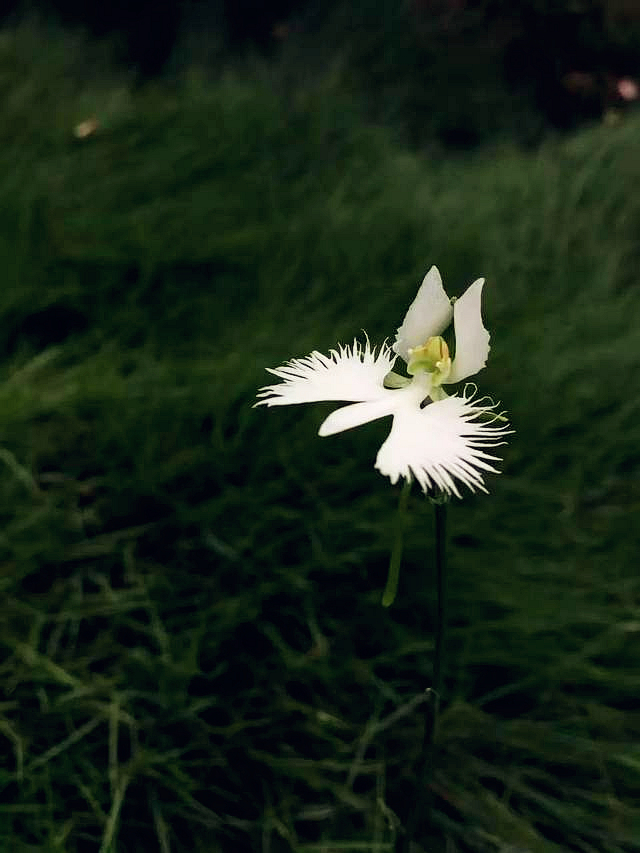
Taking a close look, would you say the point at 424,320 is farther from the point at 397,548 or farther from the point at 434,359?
the point at 397,548

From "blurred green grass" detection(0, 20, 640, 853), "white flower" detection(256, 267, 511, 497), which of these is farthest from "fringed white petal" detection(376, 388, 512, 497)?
"blurred green grass" detection(0, 20, 640, 853)

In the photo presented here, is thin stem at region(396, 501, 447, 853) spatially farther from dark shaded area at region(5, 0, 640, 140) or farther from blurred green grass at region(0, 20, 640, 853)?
dark shaded area at region(5, 0, 640, 140)

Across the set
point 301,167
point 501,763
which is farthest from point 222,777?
point 301,167

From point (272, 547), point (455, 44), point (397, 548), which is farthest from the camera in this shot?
point (455, 44)

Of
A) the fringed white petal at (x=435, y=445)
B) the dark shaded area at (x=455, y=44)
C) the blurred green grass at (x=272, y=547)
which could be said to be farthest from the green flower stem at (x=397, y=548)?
the dark shaded area at (x=455, y=44)

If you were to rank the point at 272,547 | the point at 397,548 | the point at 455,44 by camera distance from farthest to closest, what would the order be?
the point at 455,44 → the point at 272,547 → the point at 397,548

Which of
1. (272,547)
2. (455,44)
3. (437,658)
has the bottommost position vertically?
(437,658)

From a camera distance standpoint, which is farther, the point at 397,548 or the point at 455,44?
the point at 455,44

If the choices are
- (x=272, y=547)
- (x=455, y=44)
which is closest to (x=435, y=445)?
(x=272, y=547)
